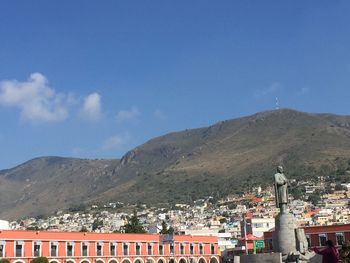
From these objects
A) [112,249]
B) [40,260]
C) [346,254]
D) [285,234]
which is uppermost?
[285,234]

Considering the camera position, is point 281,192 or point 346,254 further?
point 346,254

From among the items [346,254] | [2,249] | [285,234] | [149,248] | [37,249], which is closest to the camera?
[285,234]

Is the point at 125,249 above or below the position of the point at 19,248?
below

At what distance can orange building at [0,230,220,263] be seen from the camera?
56.2 meters

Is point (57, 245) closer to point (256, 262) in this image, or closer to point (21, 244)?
point (21, 244)

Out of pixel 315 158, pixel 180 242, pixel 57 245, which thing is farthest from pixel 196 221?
pixel 57 245

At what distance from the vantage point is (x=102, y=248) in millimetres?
64375

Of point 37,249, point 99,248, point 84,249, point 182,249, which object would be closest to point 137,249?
point 99,248

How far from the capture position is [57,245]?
196ft

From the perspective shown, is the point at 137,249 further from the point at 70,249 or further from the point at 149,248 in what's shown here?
the point at 70,249

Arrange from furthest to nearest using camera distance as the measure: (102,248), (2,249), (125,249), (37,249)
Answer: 1. (125,249)
2. (102,248)
3. (37,249)
4. (2,249)

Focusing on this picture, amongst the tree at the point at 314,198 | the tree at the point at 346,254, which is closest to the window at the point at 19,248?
the tree at the point at 346,254

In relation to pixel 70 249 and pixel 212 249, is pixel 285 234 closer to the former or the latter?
pixel 70 249

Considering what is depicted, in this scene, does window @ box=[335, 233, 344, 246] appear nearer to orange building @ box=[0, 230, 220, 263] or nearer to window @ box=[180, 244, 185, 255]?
orange building @ box=[0, 230, 220, 263]
